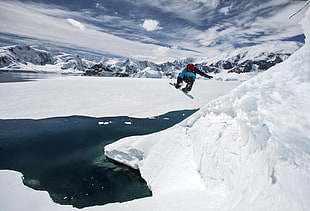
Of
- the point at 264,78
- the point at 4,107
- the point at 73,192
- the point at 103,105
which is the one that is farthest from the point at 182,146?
the point at 4,107

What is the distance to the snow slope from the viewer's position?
2.85 m

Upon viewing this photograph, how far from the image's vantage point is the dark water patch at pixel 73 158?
24.1ft

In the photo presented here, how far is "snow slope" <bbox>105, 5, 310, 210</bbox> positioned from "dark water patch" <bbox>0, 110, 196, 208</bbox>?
1.87m

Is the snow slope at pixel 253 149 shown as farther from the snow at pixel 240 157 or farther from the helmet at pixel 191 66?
the helmet at pixel 191 66

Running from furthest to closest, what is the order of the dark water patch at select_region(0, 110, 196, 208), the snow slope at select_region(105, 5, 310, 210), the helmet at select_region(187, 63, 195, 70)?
the helmet at select_region(187, 63, 195, 70)
the dark water patch at select_region(0, 110, 196, 208)
the snow slope at select_region(105, 5, 310, 210)

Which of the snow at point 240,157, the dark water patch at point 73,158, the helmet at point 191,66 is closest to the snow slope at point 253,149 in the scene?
the snow at point 240,157

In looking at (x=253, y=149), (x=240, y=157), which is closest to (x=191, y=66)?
(x=240, y=157)

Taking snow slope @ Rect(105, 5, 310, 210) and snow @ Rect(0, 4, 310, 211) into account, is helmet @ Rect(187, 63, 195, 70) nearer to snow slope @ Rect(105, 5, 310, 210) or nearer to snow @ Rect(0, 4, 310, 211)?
snow @ Rect(0, 4, 310, 211)

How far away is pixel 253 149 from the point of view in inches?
158

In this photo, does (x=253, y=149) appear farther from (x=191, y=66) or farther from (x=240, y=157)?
(x=191, y=66)

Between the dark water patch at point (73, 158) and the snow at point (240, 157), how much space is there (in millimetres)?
914

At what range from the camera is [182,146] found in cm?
834

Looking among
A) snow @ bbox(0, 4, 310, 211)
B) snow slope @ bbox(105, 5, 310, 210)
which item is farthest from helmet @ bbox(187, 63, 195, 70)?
snow slope @ bbox(105, 5, 310, 210)

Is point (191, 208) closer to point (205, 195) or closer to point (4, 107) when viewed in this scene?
point (205, 195)
